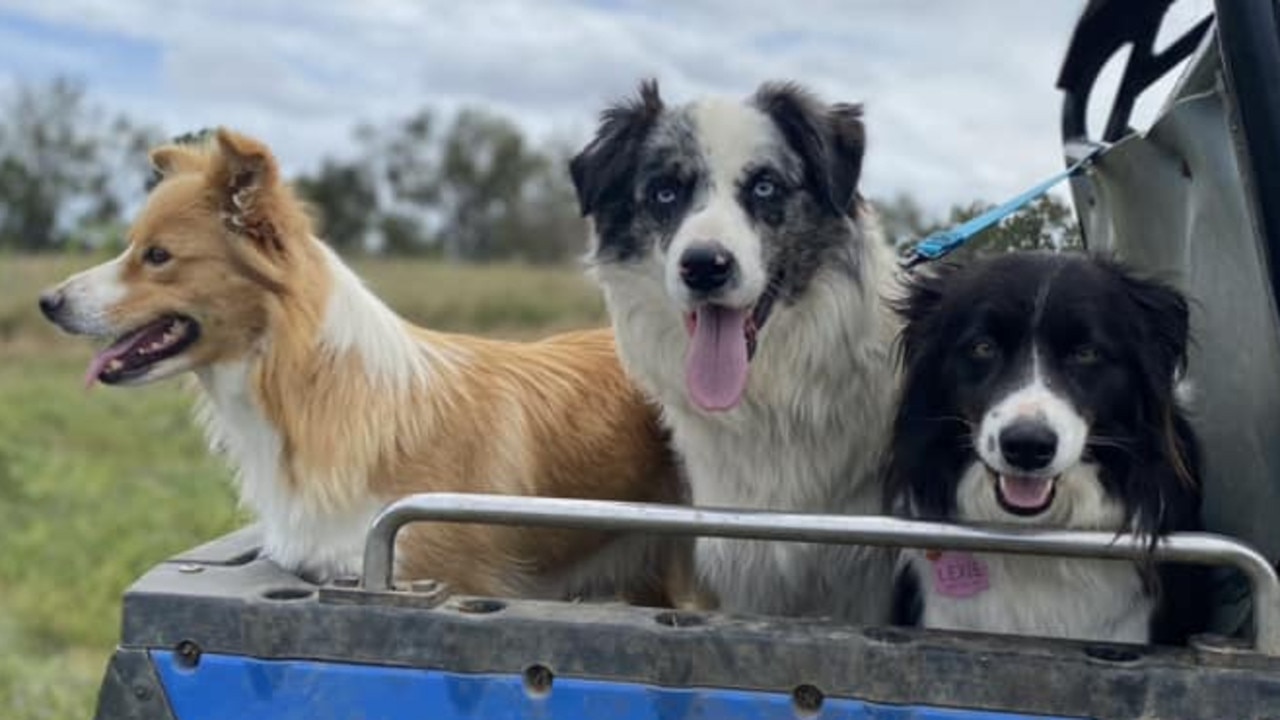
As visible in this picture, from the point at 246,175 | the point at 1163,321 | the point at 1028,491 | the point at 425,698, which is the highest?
the point at 246,175

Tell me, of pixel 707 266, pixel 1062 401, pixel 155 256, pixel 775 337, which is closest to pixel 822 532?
pixel 1062 401

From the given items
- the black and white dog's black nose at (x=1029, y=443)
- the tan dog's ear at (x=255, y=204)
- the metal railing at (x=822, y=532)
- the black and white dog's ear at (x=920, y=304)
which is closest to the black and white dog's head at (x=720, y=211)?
the black and white dog's ear at (x=920, y=304)

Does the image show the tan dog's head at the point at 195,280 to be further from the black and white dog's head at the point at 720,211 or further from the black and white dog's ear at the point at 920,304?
the black and white dog's ear at the point at 920,304

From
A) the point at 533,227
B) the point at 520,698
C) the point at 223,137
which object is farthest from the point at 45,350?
the point at 533,227

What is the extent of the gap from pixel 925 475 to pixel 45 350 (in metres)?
16.5

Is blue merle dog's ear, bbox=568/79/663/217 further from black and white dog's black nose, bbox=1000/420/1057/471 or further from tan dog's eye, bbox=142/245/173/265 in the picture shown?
black and white dog's black nose, bbox=1000/420/1057/471

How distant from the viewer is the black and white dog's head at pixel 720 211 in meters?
2.94

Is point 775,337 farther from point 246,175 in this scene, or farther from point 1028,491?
point 246,175

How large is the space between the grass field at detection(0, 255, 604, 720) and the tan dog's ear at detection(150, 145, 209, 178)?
23.0 inches

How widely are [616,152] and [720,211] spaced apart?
33cm

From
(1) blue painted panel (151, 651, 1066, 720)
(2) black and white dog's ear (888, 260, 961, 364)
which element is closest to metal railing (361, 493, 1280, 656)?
(1) blue painted panel (151, 651, 1066, 720)

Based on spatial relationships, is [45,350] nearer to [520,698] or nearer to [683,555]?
[683,555]

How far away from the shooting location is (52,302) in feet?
10.1

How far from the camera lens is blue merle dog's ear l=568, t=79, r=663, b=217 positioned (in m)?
3.17
